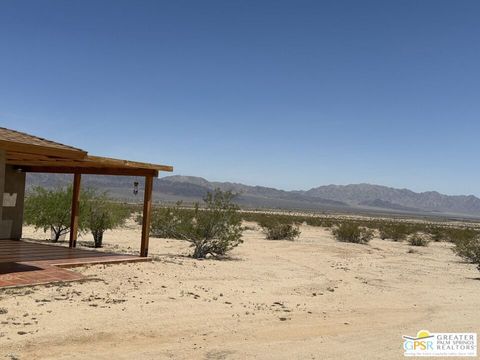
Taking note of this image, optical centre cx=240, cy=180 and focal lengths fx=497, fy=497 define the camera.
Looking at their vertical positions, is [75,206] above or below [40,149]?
below

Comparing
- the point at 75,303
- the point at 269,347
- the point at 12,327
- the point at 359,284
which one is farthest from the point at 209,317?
the point at 359,284

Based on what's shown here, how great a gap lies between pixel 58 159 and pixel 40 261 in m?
2.52

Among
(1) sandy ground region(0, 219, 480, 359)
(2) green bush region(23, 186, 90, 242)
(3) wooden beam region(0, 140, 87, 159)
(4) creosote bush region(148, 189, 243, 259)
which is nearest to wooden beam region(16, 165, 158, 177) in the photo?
(2) green bush region(23, 186, 90, 242)

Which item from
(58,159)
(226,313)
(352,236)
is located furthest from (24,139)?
(352,236)

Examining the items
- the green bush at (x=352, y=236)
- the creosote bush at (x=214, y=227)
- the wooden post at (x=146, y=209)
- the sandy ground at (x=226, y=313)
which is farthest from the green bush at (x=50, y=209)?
the green bush at (x=352, y=236)

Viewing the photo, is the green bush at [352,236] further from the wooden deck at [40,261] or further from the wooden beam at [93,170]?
the wooden beam at [93,170]

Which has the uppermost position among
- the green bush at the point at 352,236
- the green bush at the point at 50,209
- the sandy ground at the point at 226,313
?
the green bush at the point at 50,209

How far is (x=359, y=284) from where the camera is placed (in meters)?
12.3

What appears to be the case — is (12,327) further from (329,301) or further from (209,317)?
(329,301)

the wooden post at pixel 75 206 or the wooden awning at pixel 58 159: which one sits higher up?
the wooden awning at pixel 58 159

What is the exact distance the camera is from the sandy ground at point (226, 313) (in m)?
6.30

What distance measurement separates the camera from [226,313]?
827cm

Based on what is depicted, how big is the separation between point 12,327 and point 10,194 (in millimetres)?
10585

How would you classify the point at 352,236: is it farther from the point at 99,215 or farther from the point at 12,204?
the point at 12,204
